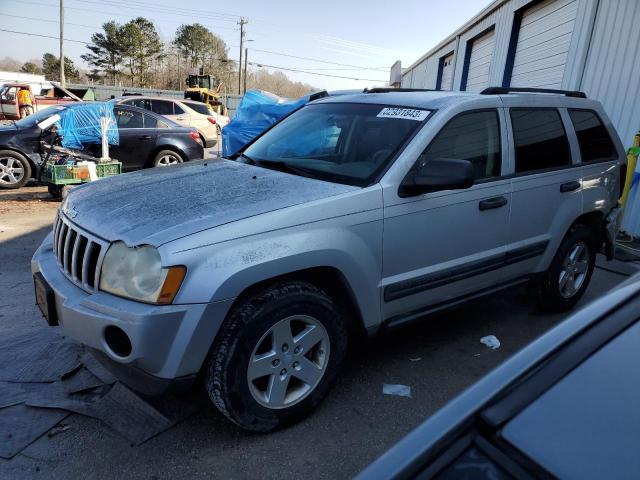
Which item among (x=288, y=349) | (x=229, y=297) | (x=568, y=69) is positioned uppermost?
(x=568, y=69)

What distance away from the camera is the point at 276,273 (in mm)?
2322

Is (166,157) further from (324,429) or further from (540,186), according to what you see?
(324,429)

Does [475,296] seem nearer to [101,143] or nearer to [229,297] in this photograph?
[229,297]

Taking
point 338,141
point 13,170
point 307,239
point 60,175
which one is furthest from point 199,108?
point 307,239

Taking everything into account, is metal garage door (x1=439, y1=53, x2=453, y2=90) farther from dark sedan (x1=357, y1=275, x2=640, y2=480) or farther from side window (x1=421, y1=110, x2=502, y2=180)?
dark sedan (x1=357, y1=275, x2=640, y2=480)

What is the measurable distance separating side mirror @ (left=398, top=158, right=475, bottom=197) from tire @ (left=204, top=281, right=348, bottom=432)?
82 centimetres

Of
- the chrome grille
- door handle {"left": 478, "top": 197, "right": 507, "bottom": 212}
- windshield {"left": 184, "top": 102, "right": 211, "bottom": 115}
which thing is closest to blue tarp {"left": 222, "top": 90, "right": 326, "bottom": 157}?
door handle {"left": 478, "top": 197, "right": 507, "bottom": 212}

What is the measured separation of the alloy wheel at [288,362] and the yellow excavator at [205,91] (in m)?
26.0

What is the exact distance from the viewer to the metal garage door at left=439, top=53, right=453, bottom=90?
18000 millimetres

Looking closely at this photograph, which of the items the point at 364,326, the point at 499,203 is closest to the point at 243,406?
the point at 364,326

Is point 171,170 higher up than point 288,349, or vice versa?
point 171,170

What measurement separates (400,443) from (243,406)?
1.42m

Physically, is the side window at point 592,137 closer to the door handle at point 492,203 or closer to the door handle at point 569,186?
the door handle at point 569,186

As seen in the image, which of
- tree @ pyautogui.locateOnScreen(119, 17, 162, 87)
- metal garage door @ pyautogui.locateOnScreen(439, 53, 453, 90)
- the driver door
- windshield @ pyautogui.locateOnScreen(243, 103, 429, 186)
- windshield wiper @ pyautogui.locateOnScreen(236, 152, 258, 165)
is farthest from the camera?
tree @ pyautogui.locateOnScreen(119, 17, 162, 87)
